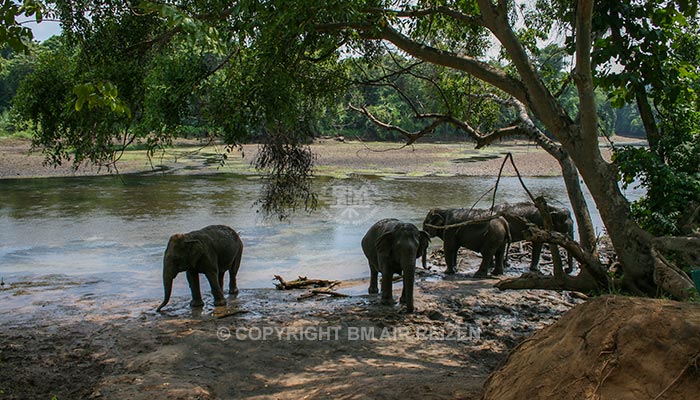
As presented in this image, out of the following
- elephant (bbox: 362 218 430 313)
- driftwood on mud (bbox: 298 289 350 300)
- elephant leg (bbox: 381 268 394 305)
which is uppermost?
elephant (bbox: 362 218 430 313)

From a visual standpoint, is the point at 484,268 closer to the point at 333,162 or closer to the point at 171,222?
the point at 171,222

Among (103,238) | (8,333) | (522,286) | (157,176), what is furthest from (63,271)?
(157,176)

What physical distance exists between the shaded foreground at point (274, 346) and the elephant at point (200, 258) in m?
0.39

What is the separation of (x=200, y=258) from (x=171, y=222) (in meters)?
10.5

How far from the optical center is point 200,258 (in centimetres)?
1136

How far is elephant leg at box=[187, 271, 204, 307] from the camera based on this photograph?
11398 millimetres

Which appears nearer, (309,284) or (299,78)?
(299,78)

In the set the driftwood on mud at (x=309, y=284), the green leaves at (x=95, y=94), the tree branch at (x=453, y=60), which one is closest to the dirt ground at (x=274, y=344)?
the driftwood on mud at (x=309, y=284)

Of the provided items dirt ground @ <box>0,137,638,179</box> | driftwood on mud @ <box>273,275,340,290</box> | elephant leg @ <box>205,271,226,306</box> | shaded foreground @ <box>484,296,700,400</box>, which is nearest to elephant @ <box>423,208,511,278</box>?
driftwood on mud @ <box>273,275,340,290</box>

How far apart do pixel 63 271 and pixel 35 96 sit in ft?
20.5

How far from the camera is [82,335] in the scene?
9.70m

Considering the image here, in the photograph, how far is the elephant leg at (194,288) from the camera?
37.4 ft

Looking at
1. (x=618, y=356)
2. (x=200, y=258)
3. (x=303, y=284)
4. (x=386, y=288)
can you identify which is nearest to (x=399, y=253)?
(x=386, y=288)

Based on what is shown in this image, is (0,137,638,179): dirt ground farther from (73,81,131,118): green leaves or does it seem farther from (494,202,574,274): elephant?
(73,81,131,118): green leaves
